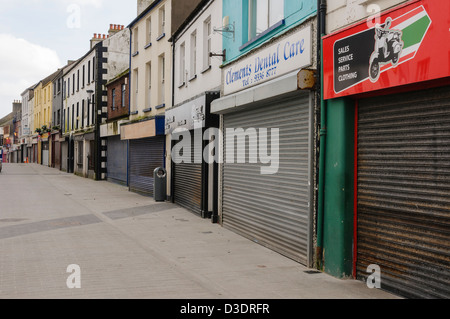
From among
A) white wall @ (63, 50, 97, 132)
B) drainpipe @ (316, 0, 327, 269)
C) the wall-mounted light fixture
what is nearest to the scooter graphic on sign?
drainpipe @ (316, 0, 327, 269)

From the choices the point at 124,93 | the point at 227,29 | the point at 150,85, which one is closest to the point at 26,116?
the point at 124,93

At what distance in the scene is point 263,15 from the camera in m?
10.1

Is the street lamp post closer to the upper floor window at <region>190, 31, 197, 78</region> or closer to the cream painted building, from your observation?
the cream painted building

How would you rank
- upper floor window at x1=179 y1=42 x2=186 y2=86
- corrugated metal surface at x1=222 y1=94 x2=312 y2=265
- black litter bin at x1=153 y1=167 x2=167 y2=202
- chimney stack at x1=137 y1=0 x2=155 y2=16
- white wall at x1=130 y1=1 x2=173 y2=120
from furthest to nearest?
1. chimney stack at x1=137 y1=0 x2=155 y2=16
2. white wall at x1=130 y1=1 x2=173 y2=120
3. black litter bin at x1=153 y1=167 x2=167 y2=202
4. upper floor window at x1=179 y1=42 x2=186 y2=86
5. corrugated metal surface at x1=222 y1=94 x2=312 y2=265

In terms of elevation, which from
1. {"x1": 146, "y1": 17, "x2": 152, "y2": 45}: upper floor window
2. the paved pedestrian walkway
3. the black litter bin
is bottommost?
the paved pedestrian walkway

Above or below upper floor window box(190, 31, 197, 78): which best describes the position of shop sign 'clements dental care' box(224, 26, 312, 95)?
below

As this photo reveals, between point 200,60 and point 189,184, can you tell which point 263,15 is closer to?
point 200,60

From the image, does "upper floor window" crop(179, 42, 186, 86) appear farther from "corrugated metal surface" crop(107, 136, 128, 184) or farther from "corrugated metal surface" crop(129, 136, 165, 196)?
"corrugated metal surface" crop(107, 136, 128, 184)

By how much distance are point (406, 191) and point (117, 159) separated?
75.9 feet

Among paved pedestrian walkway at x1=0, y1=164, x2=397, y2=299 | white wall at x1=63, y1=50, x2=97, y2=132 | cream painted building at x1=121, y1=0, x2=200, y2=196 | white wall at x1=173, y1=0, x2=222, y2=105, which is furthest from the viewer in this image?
white wall at x1=63, y1=50, x2=97, y2=132

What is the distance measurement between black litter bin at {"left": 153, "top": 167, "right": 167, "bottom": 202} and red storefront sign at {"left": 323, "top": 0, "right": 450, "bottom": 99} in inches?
450

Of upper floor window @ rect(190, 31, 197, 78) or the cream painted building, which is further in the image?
the cream painted building

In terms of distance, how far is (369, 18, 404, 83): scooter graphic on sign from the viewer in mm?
5716
